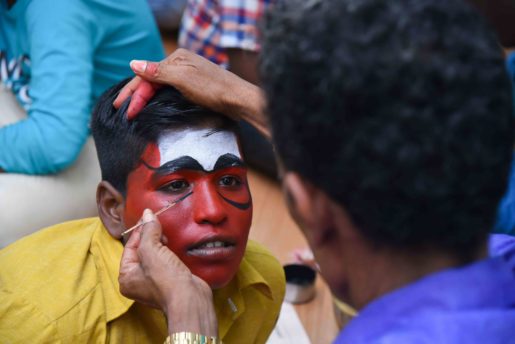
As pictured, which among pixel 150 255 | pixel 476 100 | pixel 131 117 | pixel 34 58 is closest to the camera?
pixel 476 100

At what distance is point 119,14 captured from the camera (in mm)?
2225

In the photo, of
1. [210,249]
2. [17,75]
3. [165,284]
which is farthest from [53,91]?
[165,284]

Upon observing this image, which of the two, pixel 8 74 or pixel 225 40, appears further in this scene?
pixel 225 40

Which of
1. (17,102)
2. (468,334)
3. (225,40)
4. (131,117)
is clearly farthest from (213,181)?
(225,40)

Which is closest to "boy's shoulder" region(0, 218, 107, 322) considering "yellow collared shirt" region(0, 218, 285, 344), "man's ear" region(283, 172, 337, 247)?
"yellow collared shirt" region(0, 218, 285, 344)

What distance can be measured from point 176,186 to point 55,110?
0.80 meters

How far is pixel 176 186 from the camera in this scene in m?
1.44

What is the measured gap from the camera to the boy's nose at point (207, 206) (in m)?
1.39

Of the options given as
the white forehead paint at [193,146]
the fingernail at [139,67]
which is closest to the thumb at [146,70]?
the fingernail at [139,67]

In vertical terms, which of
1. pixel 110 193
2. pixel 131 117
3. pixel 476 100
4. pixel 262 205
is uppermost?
pixel 476 100

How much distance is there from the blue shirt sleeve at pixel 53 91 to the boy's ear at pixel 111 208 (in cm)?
65

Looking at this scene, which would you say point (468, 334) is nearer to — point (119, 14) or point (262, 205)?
point (119, 14)

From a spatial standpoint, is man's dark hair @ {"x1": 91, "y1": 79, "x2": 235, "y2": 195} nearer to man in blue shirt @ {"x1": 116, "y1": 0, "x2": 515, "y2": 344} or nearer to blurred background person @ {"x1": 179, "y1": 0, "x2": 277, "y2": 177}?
man in blue shirt @ {"x1": 116, "y1": 0, "x2": 515, "y2": 344}

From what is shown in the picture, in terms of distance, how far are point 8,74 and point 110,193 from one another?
1.03 m
